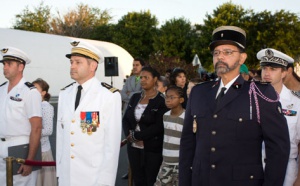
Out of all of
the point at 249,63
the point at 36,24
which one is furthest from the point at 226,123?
the point at 36,24

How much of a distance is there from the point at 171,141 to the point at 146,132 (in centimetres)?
40

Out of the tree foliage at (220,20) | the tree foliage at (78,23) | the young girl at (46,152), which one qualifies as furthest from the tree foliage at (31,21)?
the young girl at (46,152)

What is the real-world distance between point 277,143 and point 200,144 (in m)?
0.53

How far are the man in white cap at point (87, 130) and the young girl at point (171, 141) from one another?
169cm

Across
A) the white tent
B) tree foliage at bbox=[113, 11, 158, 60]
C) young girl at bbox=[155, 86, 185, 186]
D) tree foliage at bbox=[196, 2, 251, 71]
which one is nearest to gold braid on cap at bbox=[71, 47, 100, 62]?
young girl at bbox=[155, 86, 185, 186]

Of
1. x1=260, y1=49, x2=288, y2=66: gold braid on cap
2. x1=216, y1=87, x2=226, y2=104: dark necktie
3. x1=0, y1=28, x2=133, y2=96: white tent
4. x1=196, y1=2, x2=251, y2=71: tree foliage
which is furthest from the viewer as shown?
x1=196, y1=2, x2=251, y2=71: tree foliage

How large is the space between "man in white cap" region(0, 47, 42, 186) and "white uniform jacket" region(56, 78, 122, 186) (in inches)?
39.1

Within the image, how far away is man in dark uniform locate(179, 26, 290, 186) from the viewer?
3.01 metres

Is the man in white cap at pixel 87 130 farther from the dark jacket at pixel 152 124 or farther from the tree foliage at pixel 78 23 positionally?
the tree foliage at pixel 78 23

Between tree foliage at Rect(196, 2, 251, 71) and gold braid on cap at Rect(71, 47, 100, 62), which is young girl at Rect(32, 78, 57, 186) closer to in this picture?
gold braid on cap at Rect(71, 47, 100, 62)

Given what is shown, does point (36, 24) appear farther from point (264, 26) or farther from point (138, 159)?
point (138, 159)

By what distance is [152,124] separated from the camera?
19.3ft

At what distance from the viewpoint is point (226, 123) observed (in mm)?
3072

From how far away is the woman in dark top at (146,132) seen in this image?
5.81 metres
